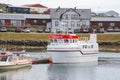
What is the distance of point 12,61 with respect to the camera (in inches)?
3164

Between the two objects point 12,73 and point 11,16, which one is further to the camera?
point 11,16

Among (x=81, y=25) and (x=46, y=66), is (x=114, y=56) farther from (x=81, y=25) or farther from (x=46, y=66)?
(x=81, y=25)

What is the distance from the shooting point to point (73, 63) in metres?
91.5

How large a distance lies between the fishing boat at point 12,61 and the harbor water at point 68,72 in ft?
2.71

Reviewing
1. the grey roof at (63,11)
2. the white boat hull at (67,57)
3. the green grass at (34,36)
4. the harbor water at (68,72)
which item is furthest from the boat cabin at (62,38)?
the grey roof at (63,11)

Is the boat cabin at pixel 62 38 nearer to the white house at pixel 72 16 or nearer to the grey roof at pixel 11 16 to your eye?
the grey roof at pixel 11 16

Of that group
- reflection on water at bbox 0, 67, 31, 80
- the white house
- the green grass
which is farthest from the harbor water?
the white house

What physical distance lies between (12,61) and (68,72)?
815 cm

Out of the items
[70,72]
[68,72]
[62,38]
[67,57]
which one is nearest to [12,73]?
[68,72]

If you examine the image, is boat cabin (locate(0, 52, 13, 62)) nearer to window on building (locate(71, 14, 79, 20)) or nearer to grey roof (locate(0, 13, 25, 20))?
grey roof (locate(0, 13, 25, 20))

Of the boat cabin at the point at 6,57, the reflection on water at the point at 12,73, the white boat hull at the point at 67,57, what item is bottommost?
the reflection on water at the point at 12,73

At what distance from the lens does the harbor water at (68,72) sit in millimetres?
73500

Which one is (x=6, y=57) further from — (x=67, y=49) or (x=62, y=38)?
(x=62, y=38)

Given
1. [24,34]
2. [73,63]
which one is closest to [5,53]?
[73,63]
